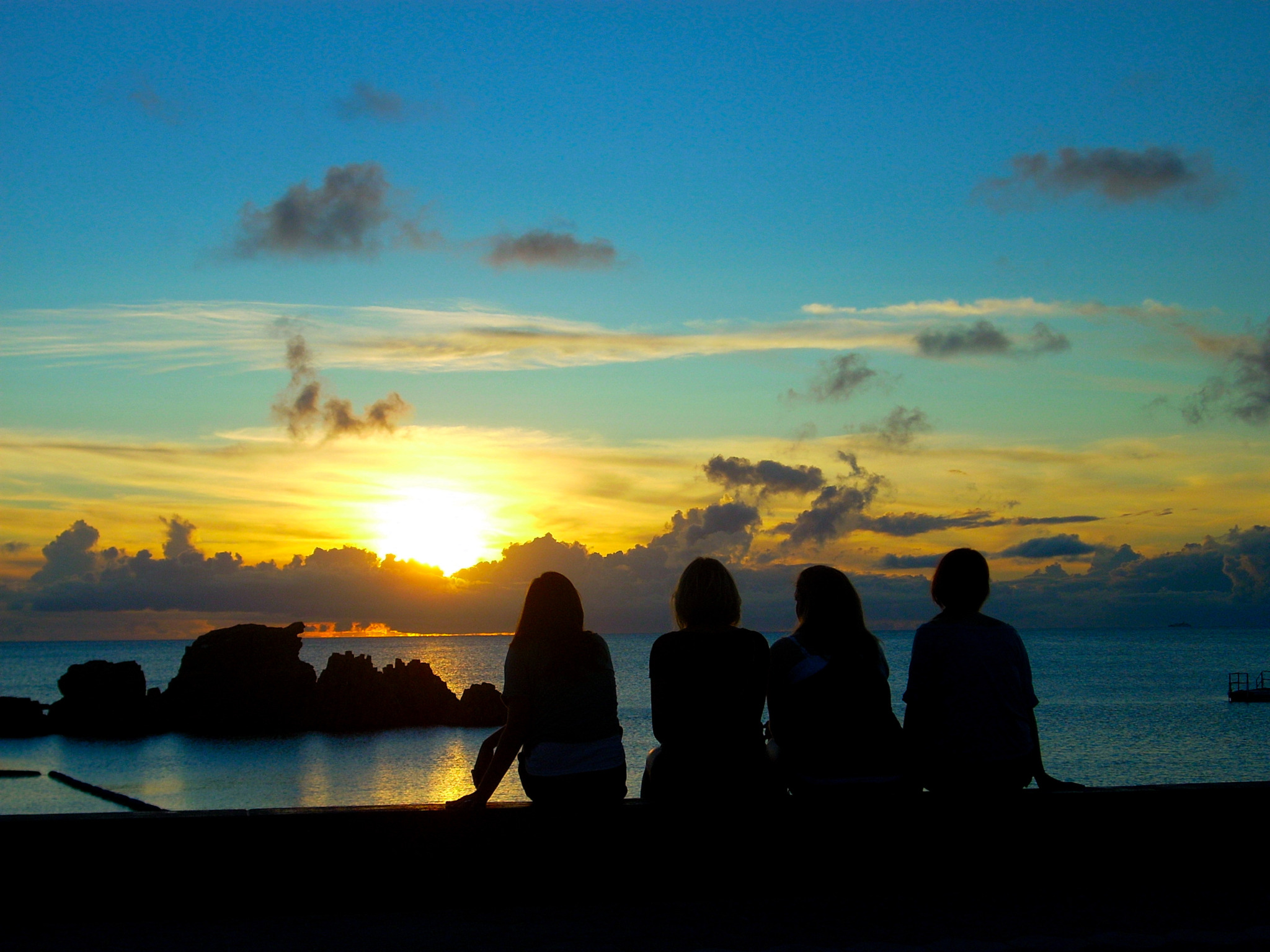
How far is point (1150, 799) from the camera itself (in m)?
5.60

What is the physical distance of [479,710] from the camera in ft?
292

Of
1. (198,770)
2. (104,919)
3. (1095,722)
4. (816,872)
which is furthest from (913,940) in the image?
(1095,722)

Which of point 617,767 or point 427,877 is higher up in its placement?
point 617,767

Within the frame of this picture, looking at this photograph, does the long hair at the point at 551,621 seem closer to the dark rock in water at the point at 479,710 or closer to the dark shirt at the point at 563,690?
the dark shirt at the point at 563,690

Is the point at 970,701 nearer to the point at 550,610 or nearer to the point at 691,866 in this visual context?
the point at 691,866

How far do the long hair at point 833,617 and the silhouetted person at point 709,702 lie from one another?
0.28 meters

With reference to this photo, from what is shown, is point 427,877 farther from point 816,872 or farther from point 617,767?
point 816,872

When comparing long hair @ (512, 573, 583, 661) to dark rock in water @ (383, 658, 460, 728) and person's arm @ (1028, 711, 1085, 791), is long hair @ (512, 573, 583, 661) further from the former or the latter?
dark rock in water @ (383, 658, 460, 728)

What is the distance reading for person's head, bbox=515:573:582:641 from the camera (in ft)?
17.8

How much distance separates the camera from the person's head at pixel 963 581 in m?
5.47

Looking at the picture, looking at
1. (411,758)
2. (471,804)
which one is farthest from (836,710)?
(411,758)

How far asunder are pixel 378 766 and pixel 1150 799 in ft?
235

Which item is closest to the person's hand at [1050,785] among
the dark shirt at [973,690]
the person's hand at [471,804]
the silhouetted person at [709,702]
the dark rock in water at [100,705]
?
the dark shirt at [973,690]

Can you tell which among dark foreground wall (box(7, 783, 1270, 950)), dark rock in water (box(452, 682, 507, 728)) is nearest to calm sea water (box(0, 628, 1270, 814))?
dark rock in water (box(452, 682, 507, 728))
